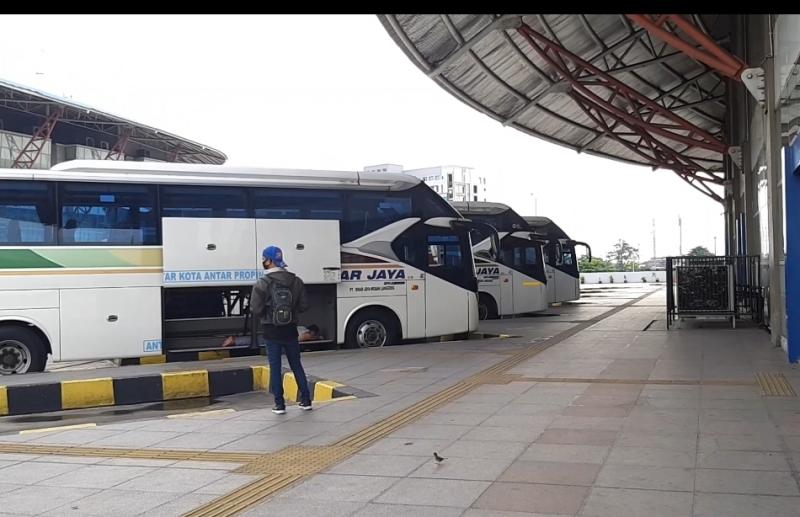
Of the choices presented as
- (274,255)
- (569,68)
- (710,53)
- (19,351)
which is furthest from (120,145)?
(274,255)

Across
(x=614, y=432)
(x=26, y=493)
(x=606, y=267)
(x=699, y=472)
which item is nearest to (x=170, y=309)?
(x=26, y=493)

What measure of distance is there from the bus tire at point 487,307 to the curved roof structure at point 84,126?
21267 millimetres

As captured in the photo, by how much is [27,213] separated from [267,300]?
5.90m

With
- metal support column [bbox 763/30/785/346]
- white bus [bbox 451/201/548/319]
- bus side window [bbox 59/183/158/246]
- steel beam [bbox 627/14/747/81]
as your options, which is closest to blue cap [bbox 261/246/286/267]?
bus side window [bbox 59/183/158/246]

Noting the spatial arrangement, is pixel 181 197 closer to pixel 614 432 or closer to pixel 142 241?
pixel 142 241

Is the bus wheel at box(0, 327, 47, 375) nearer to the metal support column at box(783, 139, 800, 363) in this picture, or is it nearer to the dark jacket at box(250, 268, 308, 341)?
the dark jacket at box(250, 268, 308, 341)

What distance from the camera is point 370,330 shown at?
14094mm

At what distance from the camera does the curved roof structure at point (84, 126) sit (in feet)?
105

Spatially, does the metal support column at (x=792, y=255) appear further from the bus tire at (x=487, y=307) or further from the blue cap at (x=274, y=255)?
the bus tire at (x=487, y=307)

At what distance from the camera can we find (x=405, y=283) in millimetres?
14172

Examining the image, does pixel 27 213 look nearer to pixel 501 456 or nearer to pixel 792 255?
pixel 501 456

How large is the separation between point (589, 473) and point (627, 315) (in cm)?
1673

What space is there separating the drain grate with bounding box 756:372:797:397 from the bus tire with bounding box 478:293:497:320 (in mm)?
12858

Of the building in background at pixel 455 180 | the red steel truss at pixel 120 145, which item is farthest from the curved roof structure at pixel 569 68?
the building in background at pixel 455 180
